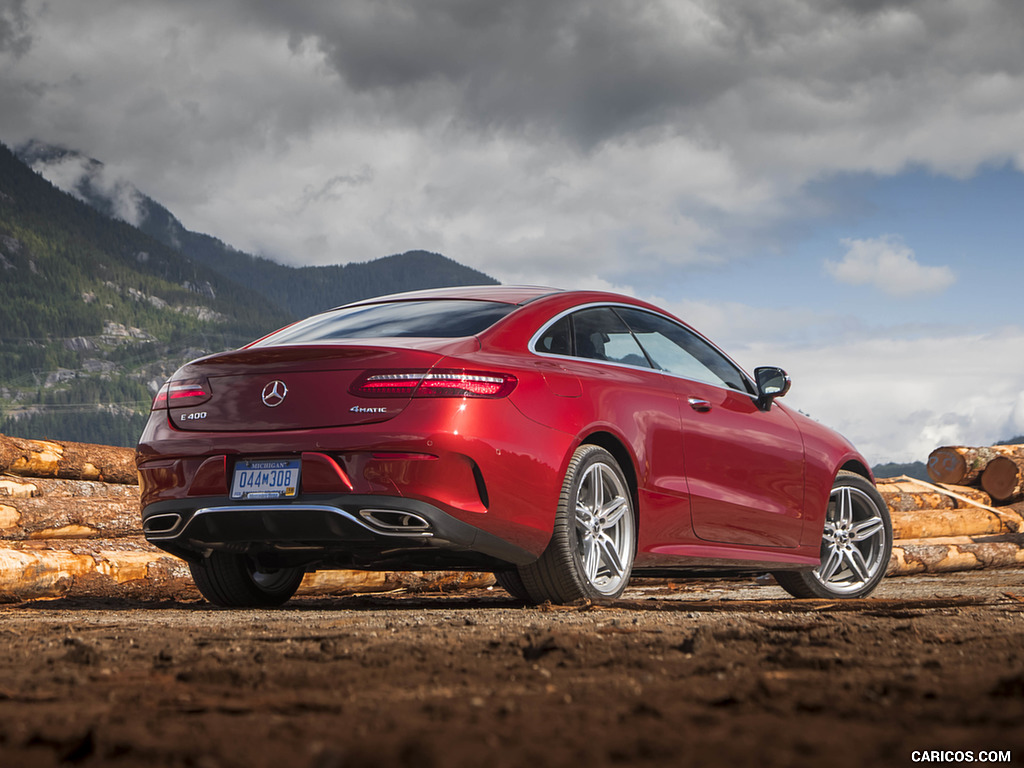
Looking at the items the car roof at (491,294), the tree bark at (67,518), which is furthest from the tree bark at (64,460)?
the car roof at (491,294)

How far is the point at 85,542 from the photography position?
7.11 m

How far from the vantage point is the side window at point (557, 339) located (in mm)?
4947

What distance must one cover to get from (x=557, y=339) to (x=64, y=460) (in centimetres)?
625

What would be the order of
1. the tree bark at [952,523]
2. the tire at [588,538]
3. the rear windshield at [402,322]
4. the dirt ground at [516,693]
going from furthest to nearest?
1. the tree bark at [952,523]
2. the rear windshield at [402,322]
3. the tire at [588,538]
4. the dirt ground at [516,693]

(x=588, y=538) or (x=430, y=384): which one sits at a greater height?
(x=430, y=384)

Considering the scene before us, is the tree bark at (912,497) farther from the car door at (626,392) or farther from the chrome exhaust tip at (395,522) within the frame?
the chrome exhaust tip at (395,522)

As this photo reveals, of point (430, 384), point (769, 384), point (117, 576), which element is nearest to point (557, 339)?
point (430, 384)

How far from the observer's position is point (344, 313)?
5.49 meters

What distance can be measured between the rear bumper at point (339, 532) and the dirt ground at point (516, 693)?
0.56 m

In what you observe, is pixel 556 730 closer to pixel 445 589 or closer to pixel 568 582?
pixel 568 582

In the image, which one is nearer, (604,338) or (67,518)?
(604,338)

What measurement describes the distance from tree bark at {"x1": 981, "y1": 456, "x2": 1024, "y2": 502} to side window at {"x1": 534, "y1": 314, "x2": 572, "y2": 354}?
10.7 meters

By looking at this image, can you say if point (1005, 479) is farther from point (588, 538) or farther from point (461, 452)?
point (461, 452)

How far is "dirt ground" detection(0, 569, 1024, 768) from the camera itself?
5.62 ft
